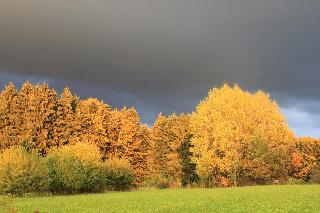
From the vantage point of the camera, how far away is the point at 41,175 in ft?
188

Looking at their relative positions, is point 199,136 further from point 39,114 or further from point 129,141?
point 39,114

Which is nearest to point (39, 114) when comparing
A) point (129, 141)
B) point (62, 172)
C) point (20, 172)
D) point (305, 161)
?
point (62, 172)

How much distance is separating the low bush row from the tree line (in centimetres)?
778

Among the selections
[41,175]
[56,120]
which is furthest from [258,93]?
[41,175]

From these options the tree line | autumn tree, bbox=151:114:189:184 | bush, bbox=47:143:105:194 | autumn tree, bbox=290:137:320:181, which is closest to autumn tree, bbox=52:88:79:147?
the tree line

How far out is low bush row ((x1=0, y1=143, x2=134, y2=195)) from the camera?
54.8m

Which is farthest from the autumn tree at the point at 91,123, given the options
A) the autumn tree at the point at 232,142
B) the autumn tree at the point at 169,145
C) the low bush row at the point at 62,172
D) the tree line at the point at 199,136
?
the autumn tree at the point at 232,142

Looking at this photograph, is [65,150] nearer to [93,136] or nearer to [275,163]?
[93,136]

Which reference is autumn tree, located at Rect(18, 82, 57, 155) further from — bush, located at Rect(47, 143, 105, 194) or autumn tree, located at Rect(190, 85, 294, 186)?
autumn tree, located at Rect(190, 85, 294, 186)

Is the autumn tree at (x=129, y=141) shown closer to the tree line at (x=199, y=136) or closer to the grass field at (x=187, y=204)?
the tree line at (x=199, y=136)

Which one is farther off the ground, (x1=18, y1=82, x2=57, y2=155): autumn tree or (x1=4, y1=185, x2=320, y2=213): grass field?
(x1=18, y1=82, x2=57, y2=155): autumn tree

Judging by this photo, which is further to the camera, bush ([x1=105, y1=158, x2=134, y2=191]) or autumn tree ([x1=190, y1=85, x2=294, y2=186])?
autumn tree ([x1=190, y1=85, x2=294, y2=186])

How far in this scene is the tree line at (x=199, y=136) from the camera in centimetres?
7825

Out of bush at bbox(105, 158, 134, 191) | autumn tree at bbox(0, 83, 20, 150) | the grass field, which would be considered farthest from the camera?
autumn tree at bbox(0, 83, 20, 150)
